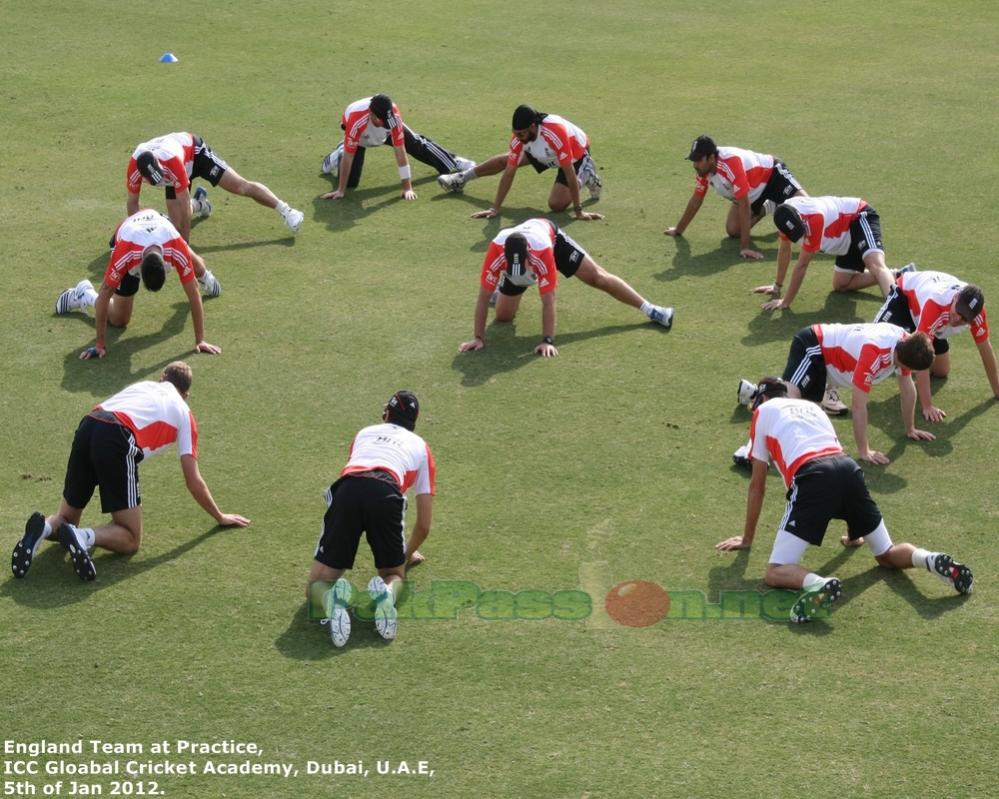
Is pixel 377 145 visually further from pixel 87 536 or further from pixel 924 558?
pixel 924 558

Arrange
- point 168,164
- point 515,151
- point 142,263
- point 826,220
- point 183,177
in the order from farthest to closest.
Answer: point 515,151 → point 183,177 → point 168,164 → point 826,220 → point 142,263

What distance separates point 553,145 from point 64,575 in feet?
26.5

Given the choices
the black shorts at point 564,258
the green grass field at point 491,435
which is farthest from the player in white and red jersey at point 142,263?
the black shorts at point 564,258

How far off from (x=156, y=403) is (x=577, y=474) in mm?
3282

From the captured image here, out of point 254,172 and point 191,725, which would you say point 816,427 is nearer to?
point 191,725

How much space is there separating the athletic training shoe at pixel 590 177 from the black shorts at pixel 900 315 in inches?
190

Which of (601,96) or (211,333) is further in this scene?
(601,96)

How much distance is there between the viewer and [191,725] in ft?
22.7

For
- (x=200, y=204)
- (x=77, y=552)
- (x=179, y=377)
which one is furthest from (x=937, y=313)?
(x=200, y=204)

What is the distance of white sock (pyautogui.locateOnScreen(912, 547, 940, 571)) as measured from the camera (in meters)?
8.05

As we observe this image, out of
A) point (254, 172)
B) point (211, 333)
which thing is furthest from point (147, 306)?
point (254, 172)

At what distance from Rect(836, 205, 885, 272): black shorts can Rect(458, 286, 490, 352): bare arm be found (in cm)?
380

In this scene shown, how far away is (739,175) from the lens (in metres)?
13.4

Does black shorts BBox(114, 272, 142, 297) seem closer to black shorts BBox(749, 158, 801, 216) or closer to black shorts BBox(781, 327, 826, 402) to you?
black shorts BBox(781, 327, 826, 402)
